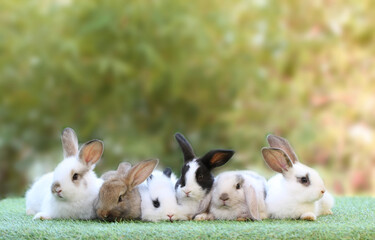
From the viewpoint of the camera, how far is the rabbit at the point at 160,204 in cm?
175

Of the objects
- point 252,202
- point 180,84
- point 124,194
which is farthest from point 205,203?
point 180,84

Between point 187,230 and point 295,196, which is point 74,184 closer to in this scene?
point 187,230

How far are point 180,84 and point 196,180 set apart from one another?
282 centimetres

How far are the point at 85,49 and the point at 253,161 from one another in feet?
5.48

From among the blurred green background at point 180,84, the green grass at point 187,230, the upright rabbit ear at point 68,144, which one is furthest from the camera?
the blurred green background at point 180,84

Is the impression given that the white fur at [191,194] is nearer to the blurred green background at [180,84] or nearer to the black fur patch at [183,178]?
the black fur patch at [183,178]

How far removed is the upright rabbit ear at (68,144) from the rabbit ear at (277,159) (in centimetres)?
61

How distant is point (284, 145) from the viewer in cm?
190

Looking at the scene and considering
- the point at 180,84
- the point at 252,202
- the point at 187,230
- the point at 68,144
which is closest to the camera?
the point at 187,230

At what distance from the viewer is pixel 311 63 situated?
494 cm

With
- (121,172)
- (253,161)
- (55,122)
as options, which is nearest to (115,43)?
(55,122)

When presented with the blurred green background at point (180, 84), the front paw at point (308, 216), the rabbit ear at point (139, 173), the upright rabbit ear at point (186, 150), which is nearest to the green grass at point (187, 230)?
the front paw at point (308, 216)

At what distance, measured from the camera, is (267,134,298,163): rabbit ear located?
1892 millimetres

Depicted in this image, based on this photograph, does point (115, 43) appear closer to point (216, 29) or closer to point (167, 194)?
point (216, 29)
